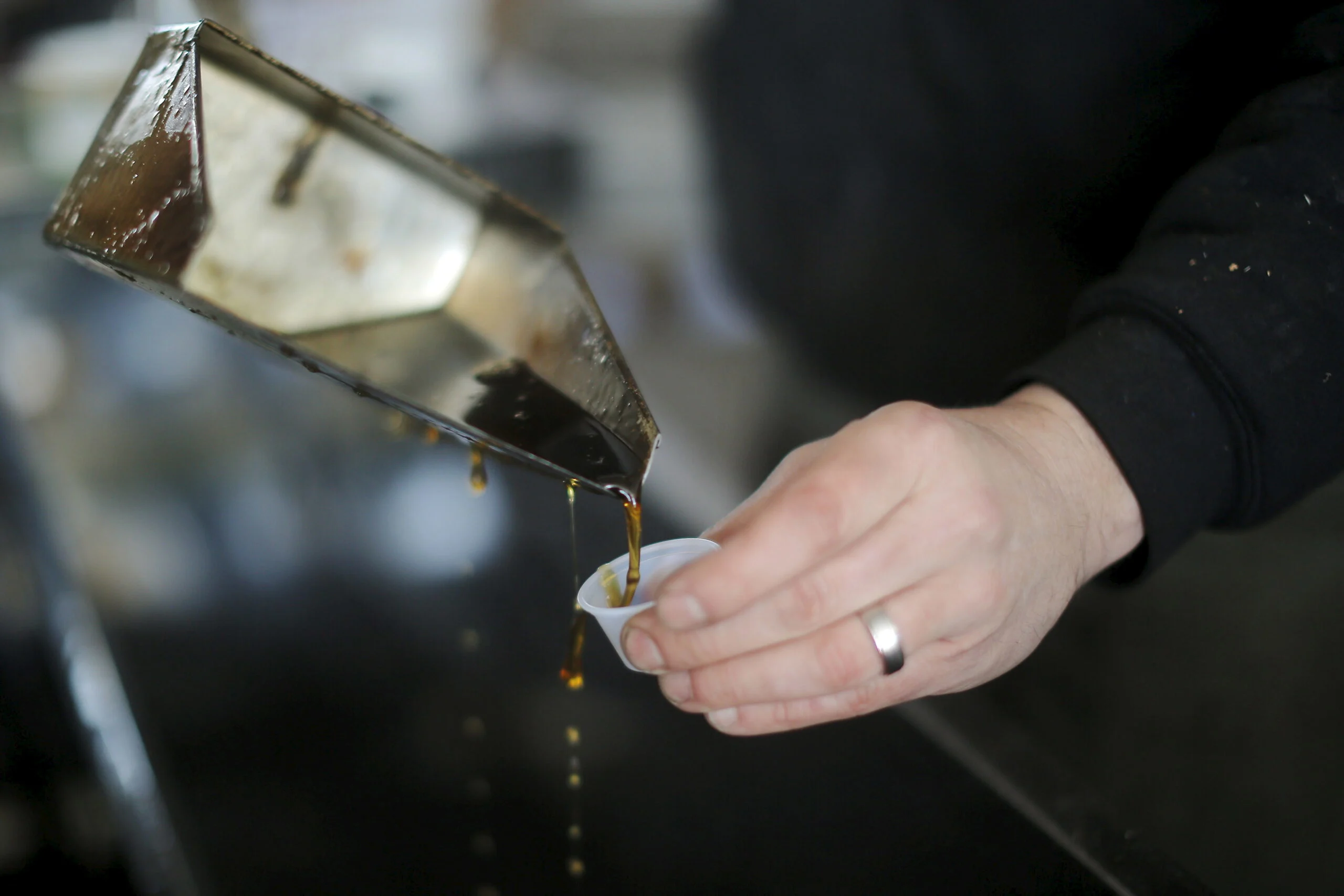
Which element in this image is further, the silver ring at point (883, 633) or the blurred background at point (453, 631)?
the blurred background at point (453, 631)

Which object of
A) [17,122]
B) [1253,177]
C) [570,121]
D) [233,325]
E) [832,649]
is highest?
[17,122]

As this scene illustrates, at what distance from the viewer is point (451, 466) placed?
126 cm

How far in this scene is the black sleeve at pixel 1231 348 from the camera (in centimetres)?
55

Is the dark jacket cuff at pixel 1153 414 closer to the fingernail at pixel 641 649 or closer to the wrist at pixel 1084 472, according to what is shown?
the wrist at pixel 1084 472

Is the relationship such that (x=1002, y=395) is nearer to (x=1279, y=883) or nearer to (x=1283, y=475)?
(x=1283, y=475)

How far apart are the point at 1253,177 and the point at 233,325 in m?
0.63

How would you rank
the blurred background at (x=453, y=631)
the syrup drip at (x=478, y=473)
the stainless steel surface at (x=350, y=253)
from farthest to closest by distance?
the blurred background at (x=453, y=631) → the syrup drip at (x=478, y=473) → the stainless steel surface at (x=350, y=253)

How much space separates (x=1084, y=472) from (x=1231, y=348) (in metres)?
0.12

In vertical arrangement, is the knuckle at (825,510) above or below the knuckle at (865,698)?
above

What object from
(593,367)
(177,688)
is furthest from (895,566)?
(177,688)

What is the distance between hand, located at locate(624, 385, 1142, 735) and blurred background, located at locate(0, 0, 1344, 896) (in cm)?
24

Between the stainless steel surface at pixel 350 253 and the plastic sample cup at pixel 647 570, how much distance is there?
6cm

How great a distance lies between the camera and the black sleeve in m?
0.55

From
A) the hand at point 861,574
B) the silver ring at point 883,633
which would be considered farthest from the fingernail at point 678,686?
the silver ring at point 883,633
